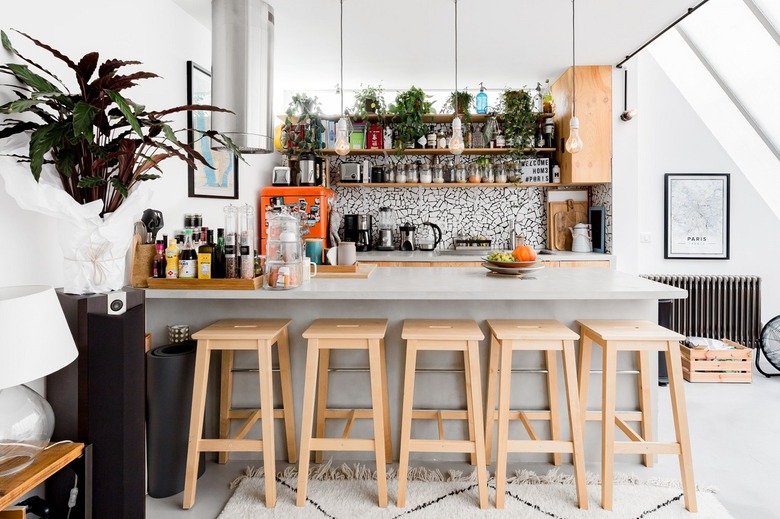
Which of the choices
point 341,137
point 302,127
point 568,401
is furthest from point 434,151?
point 568,401

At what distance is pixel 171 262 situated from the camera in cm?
245

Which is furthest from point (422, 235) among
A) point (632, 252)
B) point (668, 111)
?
point (668, 111)

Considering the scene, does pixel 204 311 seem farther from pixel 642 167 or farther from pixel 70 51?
pixel 642 167

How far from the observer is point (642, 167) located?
16.1ft

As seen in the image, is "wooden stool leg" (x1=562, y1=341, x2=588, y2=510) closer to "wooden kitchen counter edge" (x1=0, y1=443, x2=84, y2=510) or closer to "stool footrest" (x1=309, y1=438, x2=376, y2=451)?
"stool footrest" (x1=309, y1=438, x2=376, y2=451)

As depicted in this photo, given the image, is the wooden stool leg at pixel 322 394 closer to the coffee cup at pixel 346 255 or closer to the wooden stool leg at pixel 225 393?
the wooden stool leg at pixel 225 393

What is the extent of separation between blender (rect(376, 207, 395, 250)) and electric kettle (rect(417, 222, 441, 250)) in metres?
0.30

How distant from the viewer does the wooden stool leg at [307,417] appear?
7.12 ft

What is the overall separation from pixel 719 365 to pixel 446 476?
284 centimetres

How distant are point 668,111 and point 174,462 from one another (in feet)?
17.1

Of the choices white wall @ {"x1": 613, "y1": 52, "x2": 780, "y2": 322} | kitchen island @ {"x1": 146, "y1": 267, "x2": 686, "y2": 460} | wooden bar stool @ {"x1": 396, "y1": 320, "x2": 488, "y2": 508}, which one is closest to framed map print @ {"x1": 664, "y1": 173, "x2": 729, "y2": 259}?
white wall @ {"x1": 613, "y1": 52, "x2": 780, "y2": 322}

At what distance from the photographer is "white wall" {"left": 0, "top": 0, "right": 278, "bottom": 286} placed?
1.87 m

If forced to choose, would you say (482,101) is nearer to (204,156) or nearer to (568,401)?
(204,156)

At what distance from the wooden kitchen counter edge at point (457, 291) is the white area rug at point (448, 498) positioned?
0.91 meters
